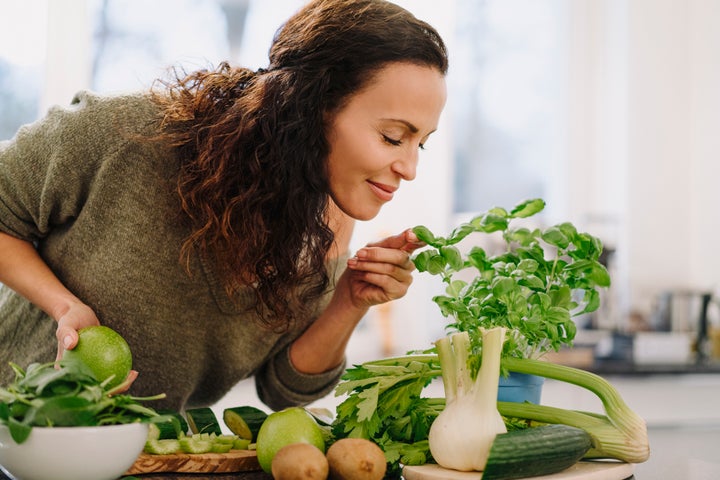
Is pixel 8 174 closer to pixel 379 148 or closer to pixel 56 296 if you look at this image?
pixel 56 296

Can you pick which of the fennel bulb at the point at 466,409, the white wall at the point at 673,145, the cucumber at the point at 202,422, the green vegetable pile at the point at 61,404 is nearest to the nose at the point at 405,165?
the fennel bulb at the point at 466,409

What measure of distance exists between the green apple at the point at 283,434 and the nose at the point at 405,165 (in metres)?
0.45

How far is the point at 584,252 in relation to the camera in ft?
3.82

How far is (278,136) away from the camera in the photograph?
1.34 m

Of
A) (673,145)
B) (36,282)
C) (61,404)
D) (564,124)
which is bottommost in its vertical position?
(61,404)

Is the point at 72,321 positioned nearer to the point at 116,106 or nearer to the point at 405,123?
the point at 116,106

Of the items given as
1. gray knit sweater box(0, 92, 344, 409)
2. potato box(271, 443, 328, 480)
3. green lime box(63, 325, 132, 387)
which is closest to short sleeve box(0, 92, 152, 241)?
gray knit sweater box(0, 92, 344, 409)

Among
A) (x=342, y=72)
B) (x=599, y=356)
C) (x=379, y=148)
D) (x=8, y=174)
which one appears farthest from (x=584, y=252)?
(x=599, y=356)

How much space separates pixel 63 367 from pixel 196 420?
34 centimetres

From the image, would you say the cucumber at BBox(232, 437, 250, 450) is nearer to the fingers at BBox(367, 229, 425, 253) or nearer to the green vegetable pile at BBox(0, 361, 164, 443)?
the green vegetable pile at BBox(0, 361, 164, 443)

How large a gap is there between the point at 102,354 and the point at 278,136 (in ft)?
1.54

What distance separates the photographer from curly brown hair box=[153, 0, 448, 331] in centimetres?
132

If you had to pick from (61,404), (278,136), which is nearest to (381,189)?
(278,136)

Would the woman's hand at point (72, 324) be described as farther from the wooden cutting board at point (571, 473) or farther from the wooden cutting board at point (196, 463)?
the wooden cutting board at point (571, 473)
